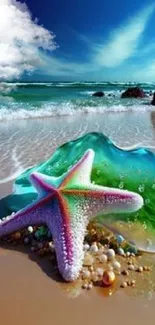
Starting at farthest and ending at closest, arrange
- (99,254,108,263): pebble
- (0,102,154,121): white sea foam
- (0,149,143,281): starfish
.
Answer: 1. (0,102,154,121): white sea foam
2. (99,254,108,263): pebble
3. (0,149,143,281): starfish

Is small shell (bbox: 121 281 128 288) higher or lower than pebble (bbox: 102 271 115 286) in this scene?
lower

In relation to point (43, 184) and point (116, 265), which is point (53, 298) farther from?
point (43, 184)

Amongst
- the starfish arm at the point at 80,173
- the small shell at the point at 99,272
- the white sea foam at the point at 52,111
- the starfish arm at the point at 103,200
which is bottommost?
the white sea foam at the point at 52,111

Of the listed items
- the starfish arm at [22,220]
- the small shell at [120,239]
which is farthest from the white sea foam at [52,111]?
the small shell at [120,239]

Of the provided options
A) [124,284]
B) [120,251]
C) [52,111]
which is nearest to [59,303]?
[124,284]

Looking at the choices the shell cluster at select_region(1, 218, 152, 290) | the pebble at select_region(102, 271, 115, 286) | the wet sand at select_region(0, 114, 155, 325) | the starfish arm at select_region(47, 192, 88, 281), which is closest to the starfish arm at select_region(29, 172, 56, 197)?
the starfish arm at select_region(47, 192, 88, 281)

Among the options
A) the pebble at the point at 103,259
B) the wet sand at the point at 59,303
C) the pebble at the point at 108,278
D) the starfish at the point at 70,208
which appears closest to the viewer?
the wet sand at the point at 59,303

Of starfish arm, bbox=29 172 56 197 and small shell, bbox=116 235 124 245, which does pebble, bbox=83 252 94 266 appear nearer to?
small shell, bbox=116 235 124 245

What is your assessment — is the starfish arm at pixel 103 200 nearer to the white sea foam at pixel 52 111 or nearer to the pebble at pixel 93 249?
the pebble at pixel 93 249
